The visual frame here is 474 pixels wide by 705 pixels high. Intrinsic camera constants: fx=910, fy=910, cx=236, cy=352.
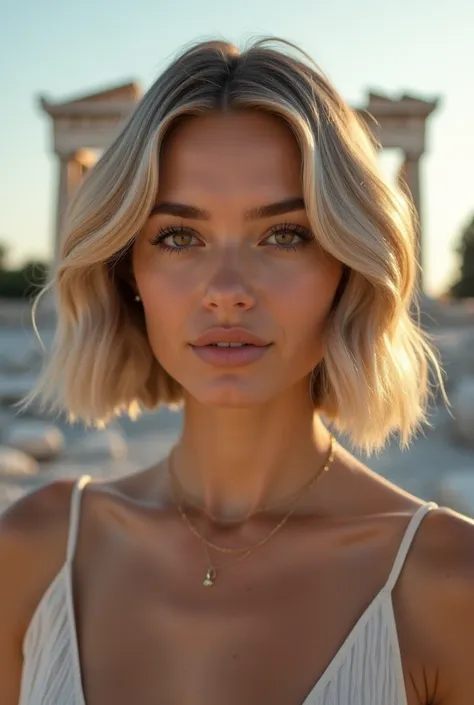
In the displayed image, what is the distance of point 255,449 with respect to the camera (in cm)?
198

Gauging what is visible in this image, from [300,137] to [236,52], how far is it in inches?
11.6

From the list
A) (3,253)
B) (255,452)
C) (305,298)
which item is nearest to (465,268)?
(3,253)

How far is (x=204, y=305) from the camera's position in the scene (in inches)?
68.9

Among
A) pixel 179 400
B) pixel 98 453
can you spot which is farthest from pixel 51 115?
pixel 179 400

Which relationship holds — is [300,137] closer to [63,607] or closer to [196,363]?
[196,363]

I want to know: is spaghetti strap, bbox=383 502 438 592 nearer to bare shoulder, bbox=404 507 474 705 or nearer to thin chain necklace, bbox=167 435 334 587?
bare shoulder, bbox=404 507 474 705

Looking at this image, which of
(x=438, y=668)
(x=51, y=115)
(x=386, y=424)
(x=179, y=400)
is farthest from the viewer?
(x=51, y=115)

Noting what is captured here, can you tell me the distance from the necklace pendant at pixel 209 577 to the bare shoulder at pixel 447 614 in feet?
1.37

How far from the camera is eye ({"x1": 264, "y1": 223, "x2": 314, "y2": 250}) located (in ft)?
5.84

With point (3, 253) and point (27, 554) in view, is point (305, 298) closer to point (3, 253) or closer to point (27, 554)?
point (27, 554)

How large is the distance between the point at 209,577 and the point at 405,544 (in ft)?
1.39

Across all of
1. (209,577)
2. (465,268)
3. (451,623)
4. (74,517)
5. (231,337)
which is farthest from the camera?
(465,268)

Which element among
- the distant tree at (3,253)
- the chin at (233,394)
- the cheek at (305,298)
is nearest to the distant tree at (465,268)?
the distant tree at (3,253)

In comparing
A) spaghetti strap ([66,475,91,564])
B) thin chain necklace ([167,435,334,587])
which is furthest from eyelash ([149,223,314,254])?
spaghetti strap ([66,475,91,564])
